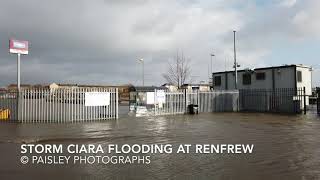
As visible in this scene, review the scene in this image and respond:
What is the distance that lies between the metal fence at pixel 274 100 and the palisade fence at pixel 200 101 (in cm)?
130

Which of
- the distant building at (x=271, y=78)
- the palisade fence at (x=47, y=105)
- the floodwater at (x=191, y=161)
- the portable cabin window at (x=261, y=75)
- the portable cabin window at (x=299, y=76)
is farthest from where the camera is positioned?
the portable cabin window at (x=261, y=75)

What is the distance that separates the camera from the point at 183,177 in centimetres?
834

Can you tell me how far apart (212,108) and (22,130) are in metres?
20.2

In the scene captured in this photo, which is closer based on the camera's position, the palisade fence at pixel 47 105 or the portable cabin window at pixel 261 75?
the palisade fence at pixel 47 105

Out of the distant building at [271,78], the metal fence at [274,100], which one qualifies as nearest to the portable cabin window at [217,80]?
the distant building at [271,78]

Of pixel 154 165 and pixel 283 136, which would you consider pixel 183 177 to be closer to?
pixel 154 165

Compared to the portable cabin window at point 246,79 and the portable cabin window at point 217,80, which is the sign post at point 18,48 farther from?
the portable cabin window at point 217,80

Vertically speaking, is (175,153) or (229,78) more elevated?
(229,78)

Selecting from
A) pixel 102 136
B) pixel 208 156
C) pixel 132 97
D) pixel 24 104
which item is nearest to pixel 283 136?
pixel 208 156

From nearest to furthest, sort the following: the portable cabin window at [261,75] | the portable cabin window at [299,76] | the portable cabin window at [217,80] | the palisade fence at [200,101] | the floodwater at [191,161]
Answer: the floodwater at [191,161] < the palisade fence at [200,101] < the portable cabin window at [299,76] < the portable cabin window at [261,75] < the portable cabin window at [217,80]

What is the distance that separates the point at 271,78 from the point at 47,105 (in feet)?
81.2

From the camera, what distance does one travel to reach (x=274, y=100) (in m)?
36.4

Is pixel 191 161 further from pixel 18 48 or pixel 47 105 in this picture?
pixel 18 48

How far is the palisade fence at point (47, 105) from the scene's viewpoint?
2262 cm
